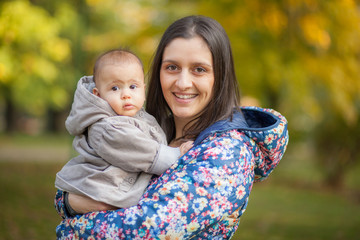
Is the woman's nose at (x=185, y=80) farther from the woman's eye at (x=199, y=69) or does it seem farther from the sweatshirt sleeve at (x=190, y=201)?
the sweatshirt sleeve at (x=190, y=201)

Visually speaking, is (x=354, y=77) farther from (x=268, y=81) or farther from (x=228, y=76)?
(x=228, y=76)

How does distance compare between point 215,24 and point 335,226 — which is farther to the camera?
point 335,226

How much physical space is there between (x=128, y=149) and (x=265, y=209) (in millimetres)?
7608

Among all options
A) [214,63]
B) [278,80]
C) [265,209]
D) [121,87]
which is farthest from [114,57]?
[265,209]

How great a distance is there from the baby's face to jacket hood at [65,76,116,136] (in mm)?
50

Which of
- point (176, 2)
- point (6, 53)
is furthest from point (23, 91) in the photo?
point (6, 53)

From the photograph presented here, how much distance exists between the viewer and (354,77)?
7.09 meters

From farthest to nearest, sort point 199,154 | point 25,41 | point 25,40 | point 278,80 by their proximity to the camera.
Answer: point 25,41 → point 25,40 → point 278,80 → point 199,154

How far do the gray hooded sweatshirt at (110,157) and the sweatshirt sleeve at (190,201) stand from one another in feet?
0.27

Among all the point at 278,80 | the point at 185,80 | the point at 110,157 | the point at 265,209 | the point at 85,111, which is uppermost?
the point at 185,80

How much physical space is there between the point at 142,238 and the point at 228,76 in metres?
1.00

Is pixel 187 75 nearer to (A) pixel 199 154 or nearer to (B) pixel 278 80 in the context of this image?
(A) pixel 199 154

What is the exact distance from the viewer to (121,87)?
217cm

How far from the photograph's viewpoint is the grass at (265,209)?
689 cm
